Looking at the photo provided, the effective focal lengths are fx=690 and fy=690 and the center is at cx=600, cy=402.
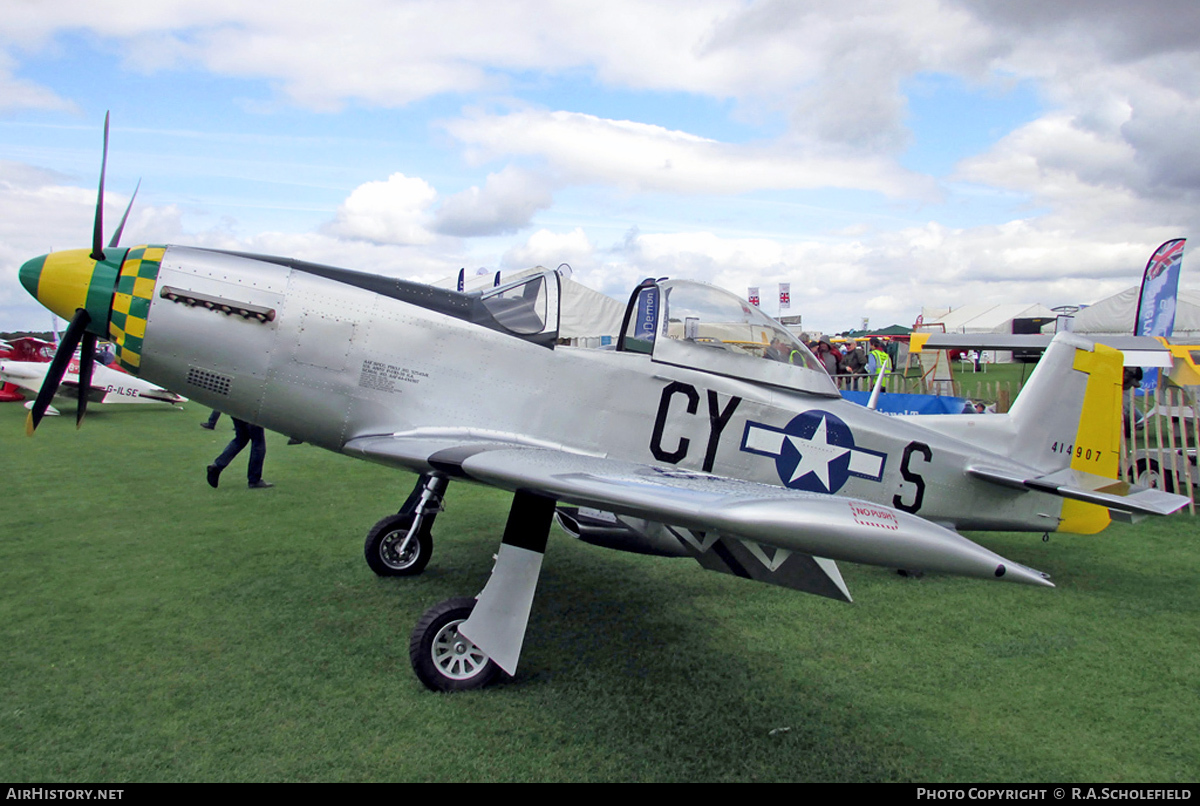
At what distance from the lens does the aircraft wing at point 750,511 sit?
6.33 feet

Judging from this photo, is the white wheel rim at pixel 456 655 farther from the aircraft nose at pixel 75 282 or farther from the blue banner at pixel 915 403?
the blue banner at pixel 915 403

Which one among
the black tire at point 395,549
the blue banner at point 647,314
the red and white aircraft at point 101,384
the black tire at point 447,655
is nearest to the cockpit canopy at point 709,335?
the blue banner at point 647,314

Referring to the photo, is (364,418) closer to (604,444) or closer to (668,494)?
(604,444)

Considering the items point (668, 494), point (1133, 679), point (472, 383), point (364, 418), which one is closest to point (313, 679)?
point (364, 418)

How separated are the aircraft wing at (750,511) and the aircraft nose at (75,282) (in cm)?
212

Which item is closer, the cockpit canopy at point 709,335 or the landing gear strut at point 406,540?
the cockpit canopy at point 709,335

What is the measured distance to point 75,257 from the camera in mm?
3777

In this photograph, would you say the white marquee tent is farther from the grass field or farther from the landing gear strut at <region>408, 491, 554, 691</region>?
the landing gear strut at <region>408, 491, 554, 691</region>

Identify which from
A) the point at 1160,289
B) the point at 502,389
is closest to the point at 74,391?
the point at 502,389

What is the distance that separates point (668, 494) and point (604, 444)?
4.88ft

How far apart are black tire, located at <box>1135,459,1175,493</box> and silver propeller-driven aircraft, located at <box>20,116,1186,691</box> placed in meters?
3.86

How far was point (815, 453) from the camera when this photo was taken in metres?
4.11

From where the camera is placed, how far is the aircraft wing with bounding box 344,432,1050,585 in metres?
1.93

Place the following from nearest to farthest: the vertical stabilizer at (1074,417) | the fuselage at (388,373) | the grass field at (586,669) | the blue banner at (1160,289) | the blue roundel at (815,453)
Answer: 1. the grass field at (586,669)
2. the fuselage at (388,373)
3. the blue roundel at (815,453)
4. the vertical stabilizer at (1074,417)
5. the blue banner at (1160,289)
